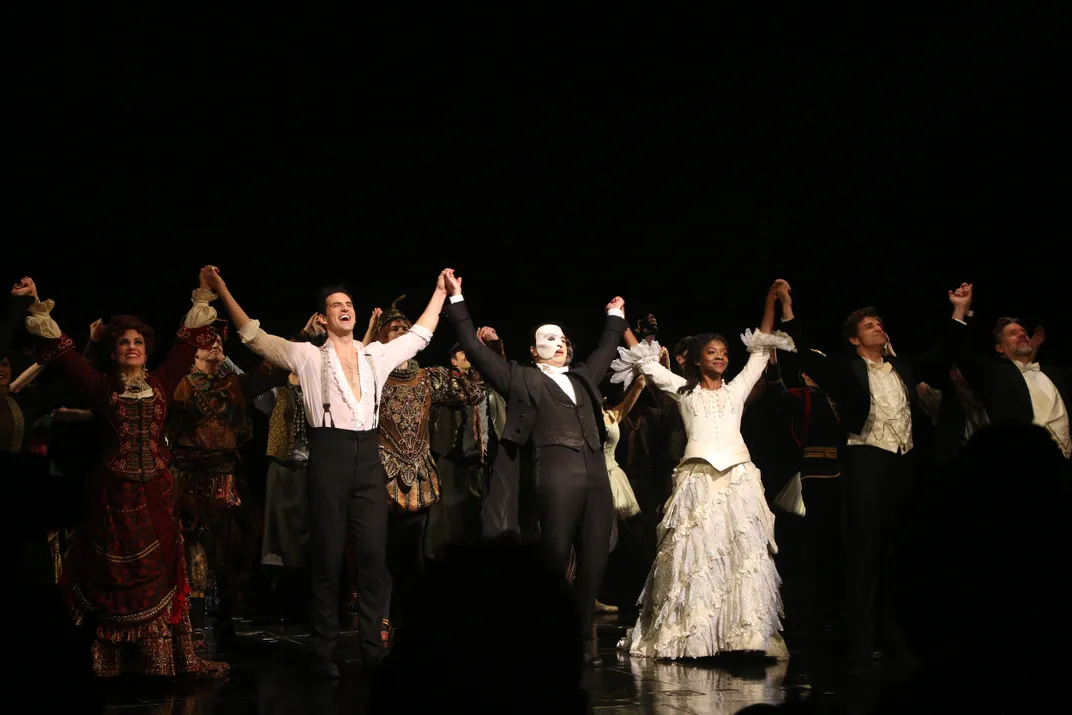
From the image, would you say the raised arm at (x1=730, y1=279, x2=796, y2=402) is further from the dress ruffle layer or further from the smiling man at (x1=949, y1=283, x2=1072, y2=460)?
the smiling man at (x1=949, y1=283, x2=1072, y2=460)

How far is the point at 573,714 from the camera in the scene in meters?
1.49

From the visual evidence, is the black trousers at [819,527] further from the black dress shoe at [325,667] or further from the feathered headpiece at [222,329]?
the feathered headpiece at [222,329]

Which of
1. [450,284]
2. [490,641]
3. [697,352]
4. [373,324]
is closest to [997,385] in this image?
[697,352]

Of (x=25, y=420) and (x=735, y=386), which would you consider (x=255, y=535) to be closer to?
(x=25, y=420)

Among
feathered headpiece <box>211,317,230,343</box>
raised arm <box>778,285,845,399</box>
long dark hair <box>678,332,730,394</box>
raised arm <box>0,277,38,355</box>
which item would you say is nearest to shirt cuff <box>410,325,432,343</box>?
feathered headpiece <box>211,317,230,343</box>

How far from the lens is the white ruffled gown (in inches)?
211

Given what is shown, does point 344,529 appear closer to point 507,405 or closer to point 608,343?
point 507,405

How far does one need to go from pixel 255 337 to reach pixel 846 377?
285cm

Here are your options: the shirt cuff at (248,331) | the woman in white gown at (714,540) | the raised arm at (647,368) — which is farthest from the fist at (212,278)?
A: the woman in white gown at (714,540)

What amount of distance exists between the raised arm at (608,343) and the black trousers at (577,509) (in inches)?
18.0

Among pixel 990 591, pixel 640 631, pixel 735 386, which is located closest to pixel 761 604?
pixel 640 631

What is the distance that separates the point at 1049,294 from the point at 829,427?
1.70 meters

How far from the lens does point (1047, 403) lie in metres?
6.20

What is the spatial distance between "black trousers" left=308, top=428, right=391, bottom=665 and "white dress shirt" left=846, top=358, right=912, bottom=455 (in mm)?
2399
